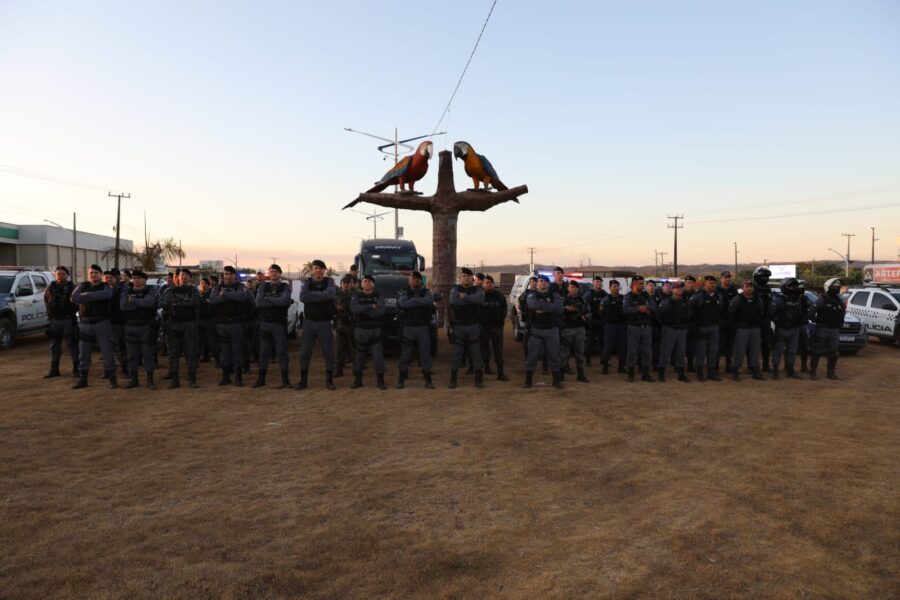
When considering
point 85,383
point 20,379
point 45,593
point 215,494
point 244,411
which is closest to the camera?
point 45,593

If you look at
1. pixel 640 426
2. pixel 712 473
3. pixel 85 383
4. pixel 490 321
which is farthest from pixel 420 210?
pixel 712 473

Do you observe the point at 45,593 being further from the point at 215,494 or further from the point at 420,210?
the point at 420,210

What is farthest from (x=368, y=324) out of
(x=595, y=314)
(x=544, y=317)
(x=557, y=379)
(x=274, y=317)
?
(x=595, y=314)

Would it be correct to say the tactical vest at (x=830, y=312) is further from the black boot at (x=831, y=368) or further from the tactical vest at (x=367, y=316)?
the tactical vest at (x=367, y=316)

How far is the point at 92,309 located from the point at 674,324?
32.3 feet

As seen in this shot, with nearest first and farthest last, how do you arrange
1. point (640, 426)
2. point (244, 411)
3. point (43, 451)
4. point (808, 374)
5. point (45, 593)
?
point (45, 593) < point (43, 451) < point (640, 426) < point (244, 411) < point (808, 374)

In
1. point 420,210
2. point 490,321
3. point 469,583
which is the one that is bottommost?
point 469,583

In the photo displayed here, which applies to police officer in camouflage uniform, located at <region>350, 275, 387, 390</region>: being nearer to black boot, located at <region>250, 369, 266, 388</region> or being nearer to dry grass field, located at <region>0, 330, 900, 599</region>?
dry grass field, located at <region>0, 330, 900, 599</region>

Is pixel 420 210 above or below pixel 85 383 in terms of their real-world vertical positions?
above

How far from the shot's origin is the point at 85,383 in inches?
361

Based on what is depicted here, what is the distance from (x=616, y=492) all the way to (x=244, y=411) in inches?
202

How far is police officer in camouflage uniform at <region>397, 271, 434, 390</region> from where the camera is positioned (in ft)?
30.7

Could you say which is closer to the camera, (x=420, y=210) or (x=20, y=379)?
(x=20, y=379)

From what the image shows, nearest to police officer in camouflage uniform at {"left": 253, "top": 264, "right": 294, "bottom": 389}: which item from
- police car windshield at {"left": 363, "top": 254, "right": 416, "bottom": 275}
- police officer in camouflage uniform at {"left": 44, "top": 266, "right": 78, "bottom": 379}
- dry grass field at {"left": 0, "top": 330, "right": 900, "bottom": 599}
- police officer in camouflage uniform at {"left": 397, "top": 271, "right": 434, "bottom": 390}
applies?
dry grass field at {"left": 0, "top": 330, "right": 900, "bottom": 599}
